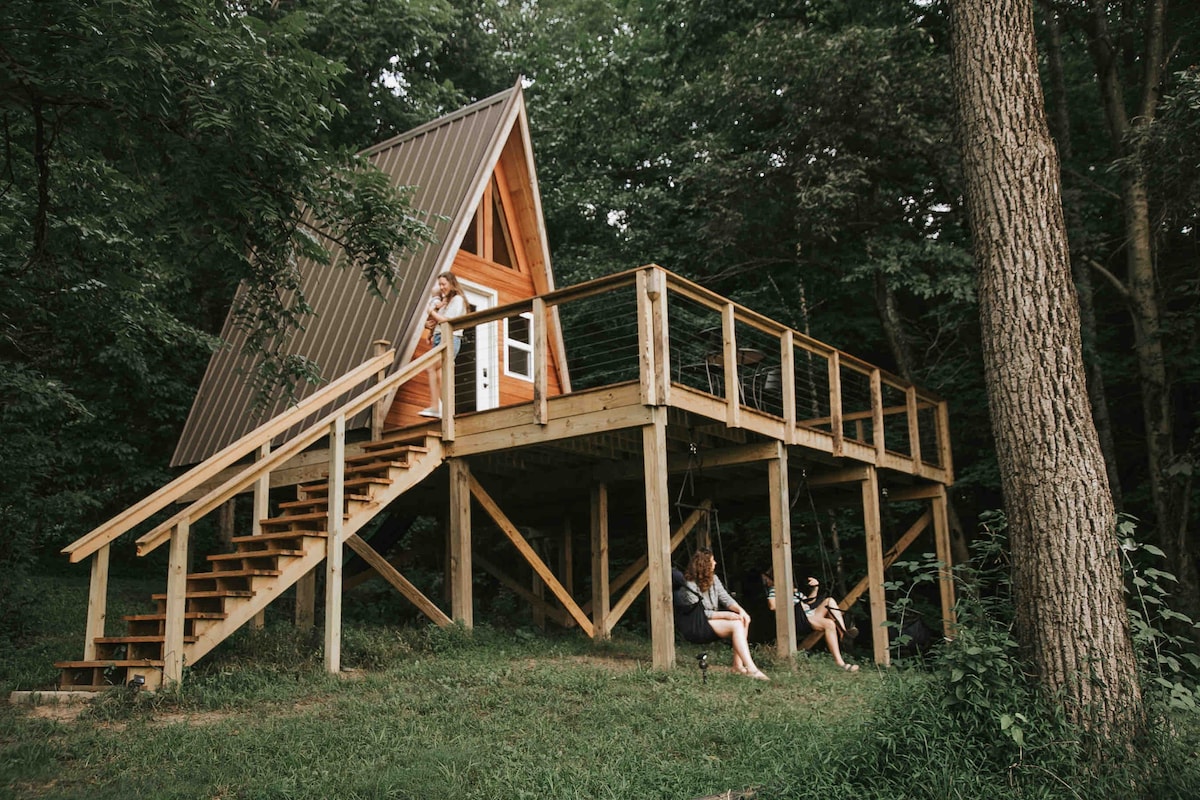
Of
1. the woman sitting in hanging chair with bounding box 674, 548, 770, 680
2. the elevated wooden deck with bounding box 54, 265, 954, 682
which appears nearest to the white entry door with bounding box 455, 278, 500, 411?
the elevated wooden deck with bounding box 54, 265, 954, 682

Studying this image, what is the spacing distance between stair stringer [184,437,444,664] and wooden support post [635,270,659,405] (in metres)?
2.61

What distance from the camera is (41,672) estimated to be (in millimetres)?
9281

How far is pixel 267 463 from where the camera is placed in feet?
31.0

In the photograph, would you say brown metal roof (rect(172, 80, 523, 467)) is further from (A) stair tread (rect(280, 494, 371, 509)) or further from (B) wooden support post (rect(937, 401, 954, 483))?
(B) wooden support post (rect(937, 401, 954, 483))

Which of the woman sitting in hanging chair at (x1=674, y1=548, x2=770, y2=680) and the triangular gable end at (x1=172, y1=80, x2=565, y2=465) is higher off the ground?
the triangular gable end at (x1=172, y1=80, x2=565, y2=465)

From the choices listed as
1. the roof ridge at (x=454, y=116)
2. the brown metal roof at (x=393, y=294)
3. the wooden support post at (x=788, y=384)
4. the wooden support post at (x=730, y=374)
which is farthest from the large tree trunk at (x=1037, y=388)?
the roof ridge at (x=454, y=116)

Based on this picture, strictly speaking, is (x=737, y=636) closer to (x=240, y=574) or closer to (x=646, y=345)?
(x=646, y=345)

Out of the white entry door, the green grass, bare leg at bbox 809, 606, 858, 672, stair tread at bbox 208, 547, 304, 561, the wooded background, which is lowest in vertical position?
the green grass

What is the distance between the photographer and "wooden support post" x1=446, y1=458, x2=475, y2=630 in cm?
1079

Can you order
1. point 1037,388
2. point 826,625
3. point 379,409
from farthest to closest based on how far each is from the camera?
point 379,409
point 826,625
point 1037,388

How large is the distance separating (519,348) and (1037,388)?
28.8ft

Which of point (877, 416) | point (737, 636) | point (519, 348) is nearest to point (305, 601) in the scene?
point (519, 348)

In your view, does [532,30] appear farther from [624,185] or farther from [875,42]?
[875,42]

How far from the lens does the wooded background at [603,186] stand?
789 cm
